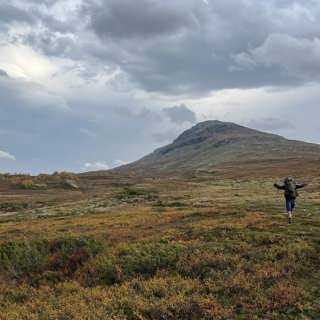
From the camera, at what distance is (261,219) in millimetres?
27672

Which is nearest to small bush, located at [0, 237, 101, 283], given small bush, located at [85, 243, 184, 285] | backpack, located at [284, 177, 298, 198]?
small bush, located at [85, 243, 184, 285]

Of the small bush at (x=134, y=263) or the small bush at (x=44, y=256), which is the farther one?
the small bush at (x=44, y=256)

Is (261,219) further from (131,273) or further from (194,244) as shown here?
(131,273)

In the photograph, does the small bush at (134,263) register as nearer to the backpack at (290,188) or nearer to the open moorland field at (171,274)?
the open moorland field at (171,274)

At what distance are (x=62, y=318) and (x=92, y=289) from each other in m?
2.57

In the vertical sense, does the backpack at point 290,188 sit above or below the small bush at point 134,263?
above

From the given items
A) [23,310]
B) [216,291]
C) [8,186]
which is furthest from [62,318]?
[8,186]

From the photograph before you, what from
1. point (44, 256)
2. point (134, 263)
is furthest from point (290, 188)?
point (44, 256)

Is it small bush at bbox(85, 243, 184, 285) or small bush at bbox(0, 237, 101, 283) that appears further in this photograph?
small bush at bbox(0, 237, 101, 283)

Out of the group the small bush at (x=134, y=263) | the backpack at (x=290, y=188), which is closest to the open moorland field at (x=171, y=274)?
the small bush at (x=134, y=263)

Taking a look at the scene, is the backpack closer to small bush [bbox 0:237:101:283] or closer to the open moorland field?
the open moorland field

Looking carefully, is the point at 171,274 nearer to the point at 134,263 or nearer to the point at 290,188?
the point at 134,263

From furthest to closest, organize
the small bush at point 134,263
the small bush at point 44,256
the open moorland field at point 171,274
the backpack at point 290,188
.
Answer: the backpack at point 290,188 → the small bush at point 44,256 → the small bush at point 134,263 → the open moorland field at point 171,274

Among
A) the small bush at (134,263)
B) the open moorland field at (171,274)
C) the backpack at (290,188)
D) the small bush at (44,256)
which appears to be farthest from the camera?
the backpack at (290,188)
